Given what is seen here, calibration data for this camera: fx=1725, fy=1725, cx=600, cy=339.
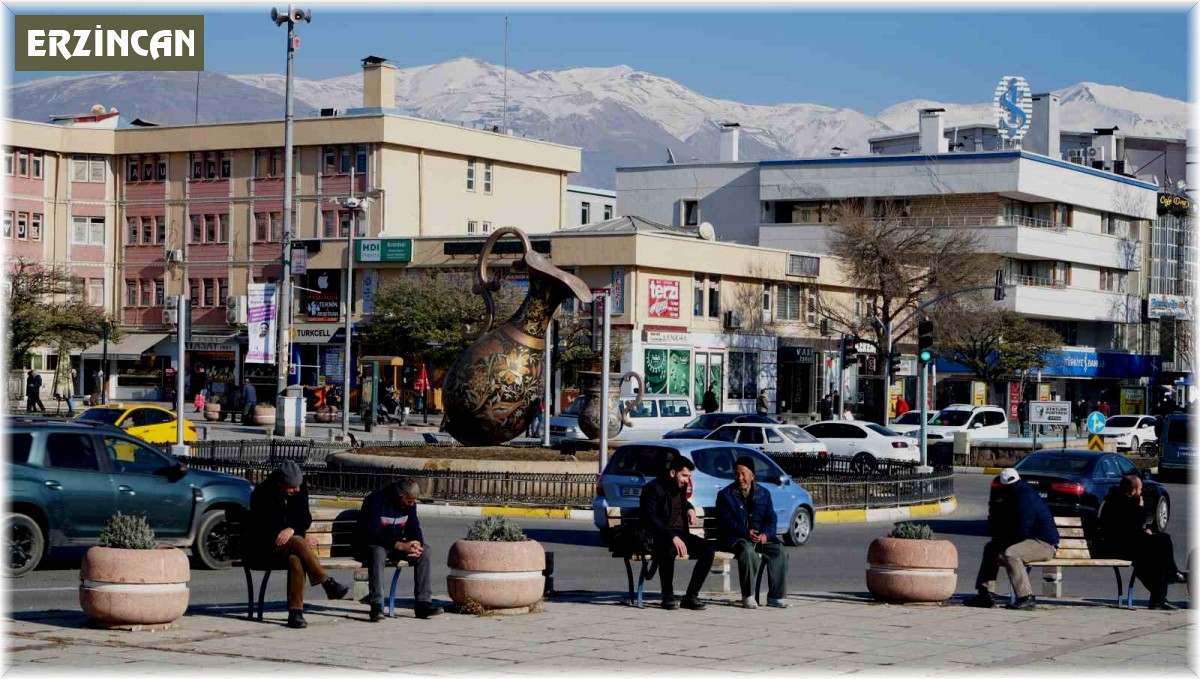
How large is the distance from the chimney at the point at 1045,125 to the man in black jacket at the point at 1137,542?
78.7 m

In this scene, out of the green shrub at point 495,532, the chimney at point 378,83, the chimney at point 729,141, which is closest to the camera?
the green shrub at point 495,532

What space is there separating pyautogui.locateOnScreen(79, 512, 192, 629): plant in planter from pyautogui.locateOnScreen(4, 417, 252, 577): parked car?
4395 mm

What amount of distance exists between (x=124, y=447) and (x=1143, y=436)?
138 feet

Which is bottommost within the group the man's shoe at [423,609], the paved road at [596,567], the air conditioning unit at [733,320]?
the paved road at [596,567]

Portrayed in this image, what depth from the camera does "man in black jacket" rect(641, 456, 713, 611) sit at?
15.6 meters

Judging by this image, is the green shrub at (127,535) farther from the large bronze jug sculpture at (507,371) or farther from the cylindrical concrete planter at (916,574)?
the large bronze jug sculpture at (507,371)

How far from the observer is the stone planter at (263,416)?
5678cm

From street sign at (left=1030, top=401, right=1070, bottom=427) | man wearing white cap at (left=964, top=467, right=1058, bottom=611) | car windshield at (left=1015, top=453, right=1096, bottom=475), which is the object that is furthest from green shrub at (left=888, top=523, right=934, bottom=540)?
street sign at (left=1030, top=401, right=1070, bottom=427)

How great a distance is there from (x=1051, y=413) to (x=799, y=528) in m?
18.7

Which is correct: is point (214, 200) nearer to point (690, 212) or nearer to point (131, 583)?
point (690, 212)

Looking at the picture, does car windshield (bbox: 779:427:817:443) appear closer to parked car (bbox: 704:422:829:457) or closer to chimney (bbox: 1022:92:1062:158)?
parked car (bbox: 704:422:829:457)

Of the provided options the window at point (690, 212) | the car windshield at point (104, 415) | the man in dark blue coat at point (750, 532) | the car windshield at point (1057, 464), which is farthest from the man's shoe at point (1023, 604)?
the window at point (690, 212)

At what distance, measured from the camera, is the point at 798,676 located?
38.5 ft

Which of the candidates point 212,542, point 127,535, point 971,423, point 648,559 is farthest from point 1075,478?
point 971,423
